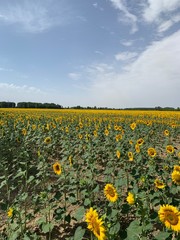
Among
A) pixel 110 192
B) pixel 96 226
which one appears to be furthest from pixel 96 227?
pixel 110 192

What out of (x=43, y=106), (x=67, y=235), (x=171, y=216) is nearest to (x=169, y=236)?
(x=171, y=216)

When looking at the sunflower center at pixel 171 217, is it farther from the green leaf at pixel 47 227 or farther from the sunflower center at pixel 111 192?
the green leaf at pixel 47 227

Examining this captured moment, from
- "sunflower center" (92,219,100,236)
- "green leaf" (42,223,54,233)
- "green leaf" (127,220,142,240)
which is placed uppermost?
"sunflower center" (92,219,100,236)

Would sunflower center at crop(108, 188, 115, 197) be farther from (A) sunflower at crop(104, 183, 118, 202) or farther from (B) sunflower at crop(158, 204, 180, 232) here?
(B) sunflower at crop(158, 204, 180, 232)

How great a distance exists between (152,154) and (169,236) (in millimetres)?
2548

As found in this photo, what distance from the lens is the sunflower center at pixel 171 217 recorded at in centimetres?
261

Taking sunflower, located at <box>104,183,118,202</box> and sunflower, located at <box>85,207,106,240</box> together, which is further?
sunflower, located at <box>104,183,118,202</box>

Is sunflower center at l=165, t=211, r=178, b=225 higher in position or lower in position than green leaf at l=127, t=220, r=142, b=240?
higher

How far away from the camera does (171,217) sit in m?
2.63

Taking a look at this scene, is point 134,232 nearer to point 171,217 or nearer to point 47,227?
point 171,217

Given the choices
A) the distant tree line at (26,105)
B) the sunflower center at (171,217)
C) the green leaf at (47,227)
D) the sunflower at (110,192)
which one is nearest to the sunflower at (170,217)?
the sunflower center at (171,217)

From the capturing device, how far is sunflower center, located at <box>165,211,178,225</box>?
2611mm

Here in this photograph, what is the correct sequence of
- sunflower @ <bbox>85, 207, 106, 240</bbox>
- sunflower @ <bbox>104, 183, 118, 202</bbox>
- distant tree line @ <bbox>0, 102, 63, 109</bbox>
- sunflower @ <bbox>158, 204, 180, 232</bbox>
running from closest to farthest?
sunflower @ <bbox>85, 207, 106, 240</bbox>, sunflower @ <bbox>158, 204, 180, 232</bbox>, sunflower @ <bbox>104, 183, 118, 202</bbox>, distant tree line @ <bbox>0, 102, 63, 109</bbox>

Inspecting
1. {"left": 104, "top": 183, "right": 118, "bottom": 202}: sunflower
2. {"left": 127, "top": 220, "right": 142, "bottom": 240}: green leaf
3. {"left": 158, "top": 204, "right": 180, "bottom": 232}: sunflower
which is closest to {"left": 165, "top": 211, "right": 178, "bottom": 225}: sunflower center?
{"left": 158, "top": 204, "right": 180, "bottom": 232}: sunflower
